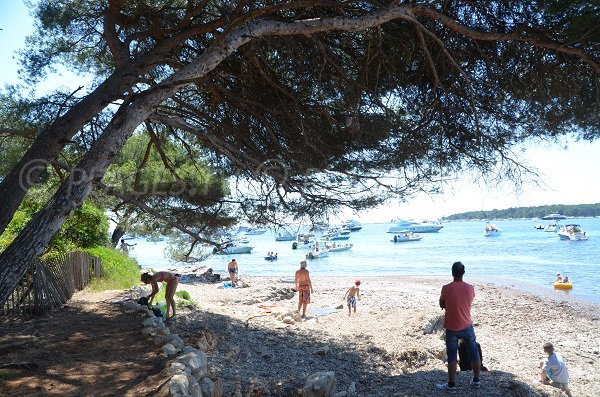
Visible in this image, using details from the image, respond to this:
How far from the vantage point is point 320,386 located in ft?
19.4

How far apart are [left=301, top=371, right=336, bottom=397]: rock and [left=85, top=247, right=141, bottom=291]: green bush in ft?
26.7

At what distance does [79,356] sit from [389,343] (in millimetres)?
6609

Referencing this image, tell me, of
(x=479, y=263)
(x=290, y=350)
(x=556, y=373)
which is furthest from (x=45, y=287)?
(x=479, y=263)

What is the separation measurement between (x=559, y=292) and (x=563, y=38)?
62.0ft

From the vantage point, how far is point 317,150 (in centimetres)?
691

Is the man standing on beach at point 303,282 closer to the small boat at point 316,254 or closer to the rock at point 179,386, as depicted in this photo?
the rock at point 179,386

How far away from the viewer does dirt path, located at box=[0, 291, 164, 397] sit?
4281 mm

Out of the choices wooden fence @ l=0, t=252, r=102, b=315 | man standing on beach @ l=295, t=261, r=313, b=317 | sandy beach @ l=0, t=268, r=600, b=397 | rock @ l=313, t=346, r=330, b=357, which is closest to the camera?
sandy beach @ l=0, t=268, r=600, b=397

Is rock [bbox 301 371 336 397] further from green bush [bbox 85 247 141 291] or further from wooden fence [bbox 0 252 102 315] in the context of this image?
green bush [bbox 85 247 141 291]

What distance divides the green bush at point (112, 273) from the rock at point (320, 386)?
8.15 metres

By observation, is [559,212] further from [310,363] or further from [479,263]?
[310,363]

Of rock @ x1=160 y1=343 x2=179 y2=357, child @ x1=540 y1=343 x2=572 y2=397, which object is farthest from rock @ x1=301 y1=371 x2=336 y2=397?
child @ x1=540 y1=343 x2=572 y2=397

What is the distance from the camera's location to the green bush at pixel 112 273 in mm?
13061

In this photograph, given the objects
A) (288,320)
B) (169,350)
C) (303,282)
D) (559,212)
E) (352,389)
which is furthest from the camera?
(559,212)
